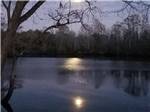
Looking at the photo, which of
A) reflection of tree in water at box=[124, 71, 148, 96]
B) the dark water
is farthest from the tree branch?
reflection of tree in water at box=[124, 71, 148, 96]

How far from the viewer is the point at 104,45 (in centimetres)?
4906

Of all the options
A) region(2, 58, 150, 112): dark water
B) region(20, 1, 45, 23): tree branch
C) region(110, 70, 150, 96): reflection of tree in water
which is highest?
region(20, 1, 45, 23): tree branch

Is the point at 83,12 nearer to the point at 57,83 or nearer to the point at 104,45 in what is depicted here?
the point at 57,83

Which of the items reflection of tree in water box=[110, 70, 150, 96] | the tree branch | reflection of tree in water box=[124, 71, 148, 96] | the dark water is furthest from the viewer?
reflection of tree in water box=[110, 70, 150, 96]

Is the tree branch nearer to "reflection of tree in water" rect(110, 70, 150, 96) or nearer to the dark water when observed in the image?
the dark water

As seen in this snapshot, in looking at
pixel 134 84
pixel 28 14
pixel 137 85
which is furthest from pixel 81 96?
pixel 28 14

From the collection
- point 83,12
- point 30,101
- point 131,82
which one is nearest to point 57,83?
point 131,82

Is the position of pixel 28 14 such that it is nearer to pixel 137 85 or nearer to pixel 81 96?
pixel 81 96

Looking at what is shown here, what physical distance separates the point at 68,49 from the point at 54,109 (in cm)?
3663

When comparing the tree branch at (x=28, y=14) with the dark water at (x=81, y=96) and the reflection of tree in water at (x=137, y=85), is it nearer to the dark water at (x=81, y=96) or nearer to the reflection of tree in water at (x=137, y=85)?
the dark water at (x=81, y=96)

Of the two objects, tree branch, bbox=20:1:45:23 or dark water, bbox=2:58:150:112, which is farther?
dark water, bbox=2:58:150:112

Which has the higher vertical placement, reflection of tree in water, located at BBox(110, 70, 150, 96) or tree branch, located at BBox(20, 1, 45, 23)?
tree branch, located at BBox(20, 1, 45, 23)

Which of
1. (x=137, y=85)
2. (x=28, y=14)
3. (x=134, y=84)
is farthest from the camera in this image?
(x=134, y=84)

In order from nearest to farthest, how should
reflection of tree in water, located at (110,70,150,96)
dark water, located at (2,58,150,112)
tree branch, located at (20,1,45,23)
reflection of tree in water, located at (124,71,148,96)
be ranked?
tree branch, located at (20,1,45,23) → dark water, located at (2,58,150,112) → reflection of tree in water, located at (124,71,148,96) → reflection of tree in water, located at (110,70,150,96)
